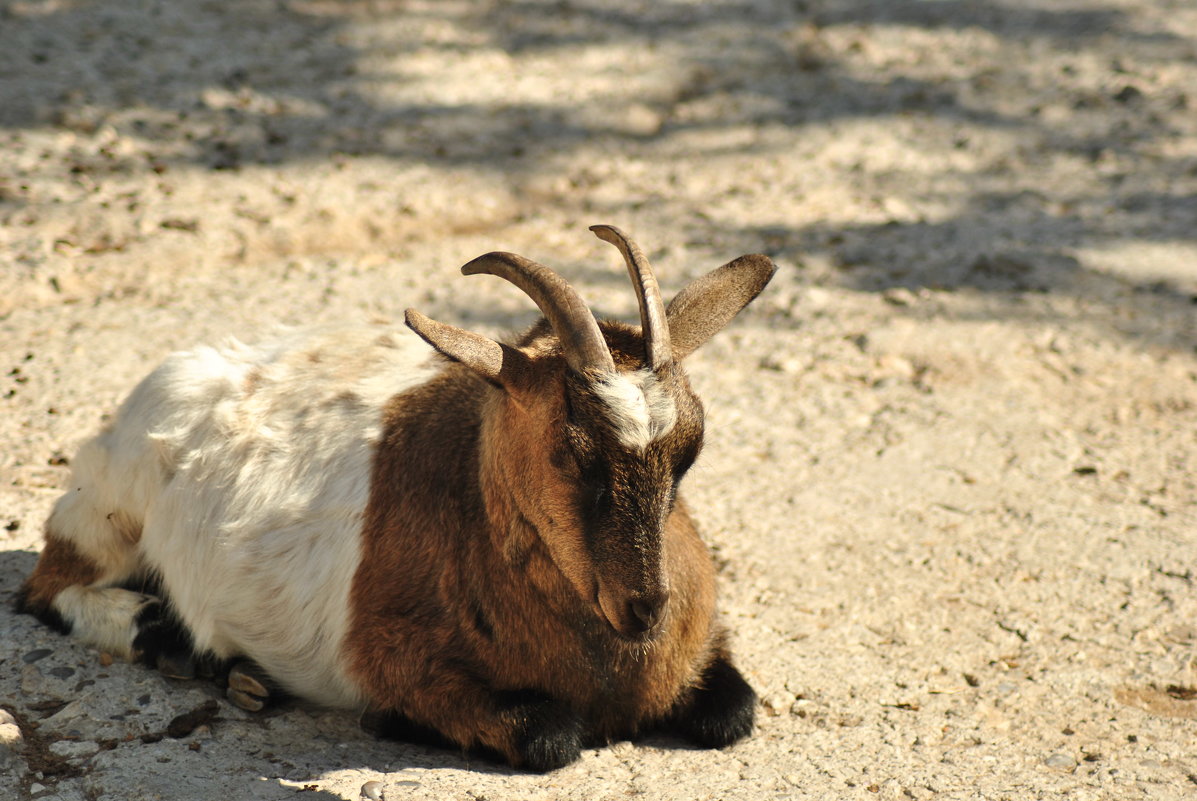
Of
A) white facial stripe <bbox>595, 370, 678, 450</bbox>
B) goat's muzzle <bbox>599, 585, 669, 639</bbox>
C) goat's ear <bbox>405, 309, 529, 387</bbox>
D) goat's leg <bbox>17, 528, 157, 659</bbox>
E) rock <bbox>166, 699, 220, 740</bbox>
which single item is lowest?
rock <bbox>166, 699, 220, 740</bbox>

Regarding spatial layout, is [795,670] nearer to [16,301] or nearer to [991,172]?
[16,301]

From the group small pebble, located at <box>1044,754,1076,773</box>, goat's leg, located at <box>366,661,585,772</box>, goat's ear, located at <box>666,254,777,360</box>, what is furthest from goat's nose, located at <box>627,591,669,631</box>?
small pebble, located at <box>1044,754,1076,773</box>

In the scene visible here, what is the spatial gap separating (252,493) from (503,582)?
99 centimetres

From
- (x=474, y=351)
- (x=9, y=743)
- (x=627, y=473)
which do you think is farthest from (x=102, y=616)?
(x=627, y=473)

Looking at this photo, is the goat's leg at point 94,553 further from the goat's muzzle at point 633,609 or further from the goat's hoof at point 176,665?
the goat's muzzle at point 633,609

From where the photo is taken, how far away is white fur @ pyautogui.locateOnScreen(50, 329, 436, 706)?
3932 millimetres

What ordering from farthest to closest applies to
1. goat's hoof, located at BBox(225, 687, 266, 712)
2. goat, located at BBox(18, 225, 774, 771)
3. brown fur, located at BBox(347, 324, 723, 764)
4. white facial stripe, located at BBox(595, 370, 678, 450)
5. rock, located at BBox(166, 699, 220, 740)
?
goat's hoof, located at BBox(225, 687, 266, 712), rock, located at BBox(166, 699, 220, 740), brown fur, located at BBox(347, 324, 723, 764), goat, located at BBox(18, 225, 774, 771), white facial stripe, located at BBox(595, 370, 678, 450)

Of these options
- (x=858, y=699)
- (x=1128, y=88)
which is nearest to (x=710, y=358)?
(x=858, y=699)

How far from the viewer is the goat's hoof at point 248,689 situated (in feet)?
12.7

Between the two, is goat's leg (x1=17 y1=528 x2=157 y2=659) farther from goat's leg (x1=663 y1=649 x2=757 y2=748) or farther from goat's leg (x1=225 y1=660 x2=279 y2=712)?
goat's leg (x1=663 y1=649 x2=757 y2=748)

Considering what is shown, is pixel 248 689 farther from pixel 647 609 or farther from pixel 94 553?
pixel 647 609

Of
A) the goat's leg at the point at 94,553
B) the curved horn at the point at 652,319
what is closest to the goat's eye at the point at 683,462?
the curved horn at the point at 652,319

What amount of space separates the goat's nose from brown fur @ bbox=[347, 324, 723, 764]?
0.07 m

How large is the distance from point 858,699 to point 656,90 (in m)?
5.76
